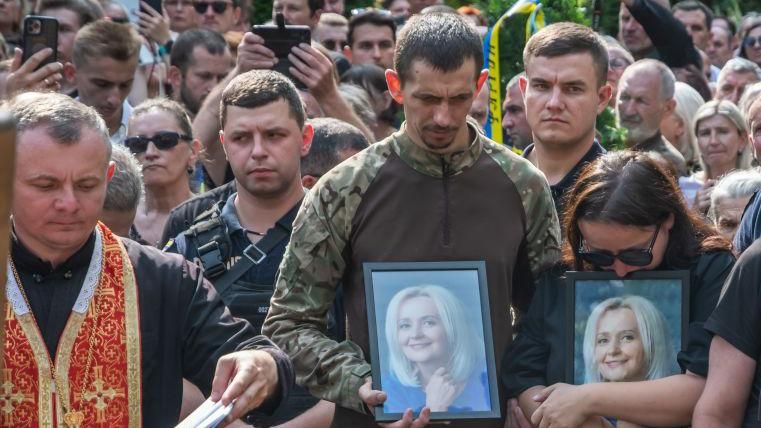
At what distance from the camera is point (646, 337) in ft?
14.6

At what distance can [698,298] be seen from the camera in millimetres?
4457

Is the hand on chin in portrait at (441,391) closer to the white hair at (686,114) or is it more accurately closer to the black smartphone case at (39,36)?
the black smartphone case at (39,36)

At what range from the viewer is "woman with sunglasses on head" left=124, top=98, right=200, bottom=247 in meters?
7.54

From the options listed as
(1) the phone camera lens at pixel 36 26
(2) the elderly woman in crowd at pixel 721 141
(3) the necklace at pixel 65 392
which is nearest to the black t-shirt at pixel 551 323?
(3) the necklace at pixel 65 392

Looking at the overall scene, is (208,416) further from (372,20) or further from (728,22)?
(728,22)

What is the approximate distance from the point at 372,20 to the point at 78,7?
248 cm

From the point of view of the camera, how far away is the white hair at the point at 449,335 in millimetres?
Result: 4430

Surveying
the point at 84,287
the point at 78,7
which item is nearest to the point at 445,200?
the point at 84,287

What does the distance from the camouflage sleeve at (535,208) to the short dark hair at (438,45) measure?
0.31m

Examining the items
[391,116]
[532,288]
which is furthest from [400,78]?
[391,116]

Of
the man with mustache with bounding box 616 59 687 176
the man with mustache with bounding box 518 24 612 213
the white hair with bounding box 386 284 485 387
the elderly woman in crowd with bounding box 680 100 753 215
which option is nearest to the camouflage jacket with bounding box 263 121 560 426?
the white hair with bounding box 386 284 485 387

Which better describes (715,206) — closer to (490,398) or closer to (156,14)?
(490,398)

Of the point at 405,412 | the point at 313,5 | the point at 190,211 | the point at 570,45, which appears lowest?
the point at 405,412

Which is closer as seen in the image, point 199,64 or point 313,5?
point 199,64
